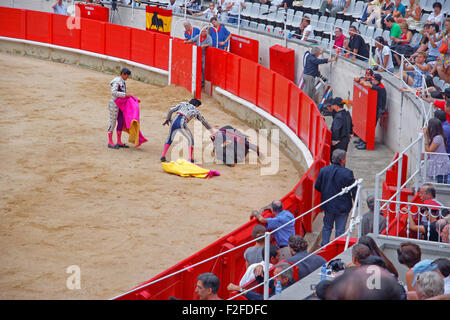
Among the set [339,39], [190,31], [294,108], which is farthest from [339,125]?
[190,31]

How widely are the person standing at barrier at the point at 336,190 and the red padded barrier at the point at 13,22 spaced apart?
1845cm

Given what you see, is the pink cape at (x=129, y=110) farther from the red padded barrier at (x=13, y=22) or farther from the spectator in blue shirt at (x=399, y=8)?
the red padded barrier at (x=13, y=22)

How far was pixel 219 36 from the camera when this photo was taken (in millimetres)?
20062

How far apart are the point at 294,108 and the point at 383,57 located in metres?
2.08

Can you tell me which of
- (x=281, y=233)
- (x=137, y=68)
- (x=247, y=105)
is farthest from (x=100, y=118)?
(x=281, y=233)

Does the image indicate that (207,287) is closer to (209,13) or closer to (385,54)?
(385,54)

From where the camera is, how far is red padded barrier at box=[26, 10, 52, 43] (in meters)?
25.0

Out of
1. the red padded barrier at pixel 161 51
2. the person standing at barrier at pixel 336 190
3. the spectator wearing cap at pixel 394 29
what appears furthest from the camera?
the red padded barrier at pixel 161 51

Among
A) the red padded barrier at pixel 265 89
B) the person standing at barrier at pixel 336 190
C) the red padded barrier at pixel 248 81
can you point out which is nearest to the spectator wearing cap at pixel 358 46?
the red padded barrier at pixel 265 89

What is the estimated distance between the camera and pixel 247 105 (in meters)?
17.7

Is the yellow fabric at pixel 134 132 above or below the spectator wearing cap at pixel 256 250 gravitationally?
below

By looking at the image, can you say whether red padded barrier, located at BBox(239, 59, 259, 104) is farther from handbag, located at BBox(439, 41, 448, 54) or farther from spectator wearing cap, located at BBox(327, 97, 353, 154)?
spectator wearing cap, located at BBox(327, 97, 353, 154)

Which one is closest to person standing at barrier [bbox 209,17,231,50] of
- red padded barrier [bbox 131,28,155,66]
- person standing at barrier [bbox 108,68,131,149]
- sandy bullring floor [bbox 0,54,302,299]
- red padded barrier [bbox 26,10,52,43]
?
sandy bullring floor [bbox 0,54,302,299]

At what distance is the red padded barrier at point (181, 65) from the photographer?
64.9 ft
